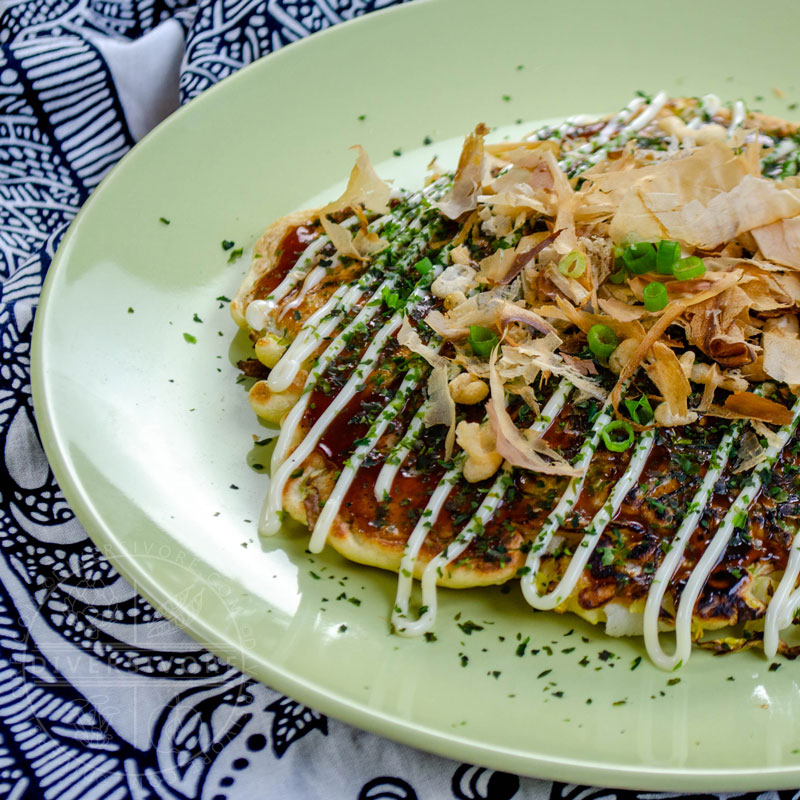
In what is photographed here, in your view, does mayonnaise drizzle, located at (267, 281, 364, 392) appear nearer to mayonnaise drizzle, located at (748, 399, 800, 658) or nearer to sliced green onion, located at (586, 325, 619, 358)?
sliced green onion, located at (586, 325, 619, 358)

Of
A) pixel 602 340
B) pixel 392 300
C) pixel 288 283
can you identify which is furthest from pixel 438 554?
pixel 288 283

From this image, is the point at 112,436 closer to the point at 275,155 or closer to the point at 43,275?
the point at 43,275

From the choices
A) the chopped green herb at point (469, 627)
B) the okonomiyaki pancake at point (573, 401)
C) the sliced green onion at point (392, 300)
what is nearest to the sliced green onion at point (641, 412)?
the okonomiyaki pancake at point (573, 401)

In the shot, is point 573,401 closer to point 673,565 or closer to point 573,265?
point 573,265

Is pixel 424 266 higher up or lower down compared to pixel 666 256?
lower down

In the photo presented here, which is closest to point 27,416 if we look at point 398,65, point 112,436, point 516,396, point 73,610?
point 112,436

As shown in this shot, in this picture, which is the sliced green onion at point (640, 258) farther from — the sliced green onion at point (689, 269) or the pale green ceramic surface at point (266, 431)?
the pale green ceramic surface at point (266, 431)
